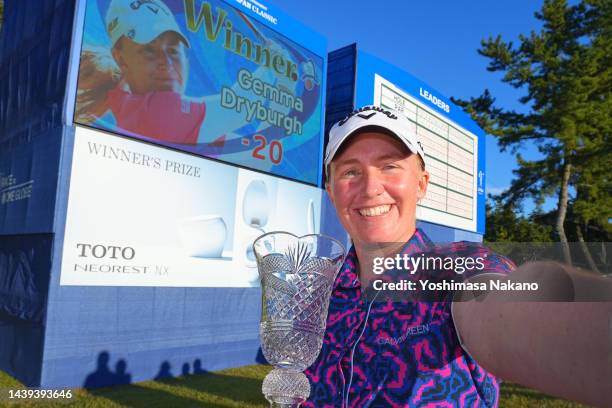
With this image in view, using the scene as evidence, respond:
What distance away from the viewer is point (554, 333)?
2.55 feet

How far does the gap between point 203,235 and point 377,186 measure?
15.7 feet

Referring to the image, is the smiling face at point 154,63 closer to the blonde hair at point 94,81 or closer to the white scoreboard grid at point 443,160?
the blonde hair at point 94,81

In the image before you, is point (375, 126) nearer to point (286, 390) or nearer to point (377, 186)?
point (377, 186)

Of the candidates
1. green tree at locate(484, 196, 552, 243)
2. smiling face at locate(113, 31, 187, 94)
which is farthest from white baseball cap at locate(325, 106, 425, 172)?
green tree at locate(484, 196, 552, 243)

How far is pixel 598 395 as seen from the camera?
72 centimetres

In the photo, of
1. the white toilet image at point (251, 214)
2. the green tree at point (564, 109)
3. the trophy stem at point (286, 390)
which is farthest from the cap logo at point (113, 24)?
the green tree at point (564, 109)

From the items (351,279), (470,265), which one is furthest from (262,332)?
(470,265)

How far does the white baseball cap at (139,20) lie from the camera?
5.14 meters

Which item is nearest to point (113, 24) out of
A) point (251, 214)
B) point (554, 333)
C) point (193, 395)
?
point (251, 214)

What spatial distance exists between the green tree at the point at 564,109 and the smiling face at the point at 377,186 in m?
19.4

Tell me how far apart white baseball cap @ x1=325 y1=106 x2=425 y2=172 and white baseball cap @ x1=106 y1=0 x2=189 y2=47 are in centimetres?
483

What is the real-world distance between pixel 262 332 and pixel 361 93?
27.1 ft

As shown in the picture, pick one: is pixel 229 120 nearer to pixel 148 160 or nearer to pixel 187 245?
pixel 148 160

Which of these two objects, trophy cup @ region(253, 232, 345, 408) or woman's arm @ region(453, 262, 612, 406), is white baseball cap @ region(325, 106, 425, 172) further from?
woman's arm @ region(453, 262, 612, 406)
